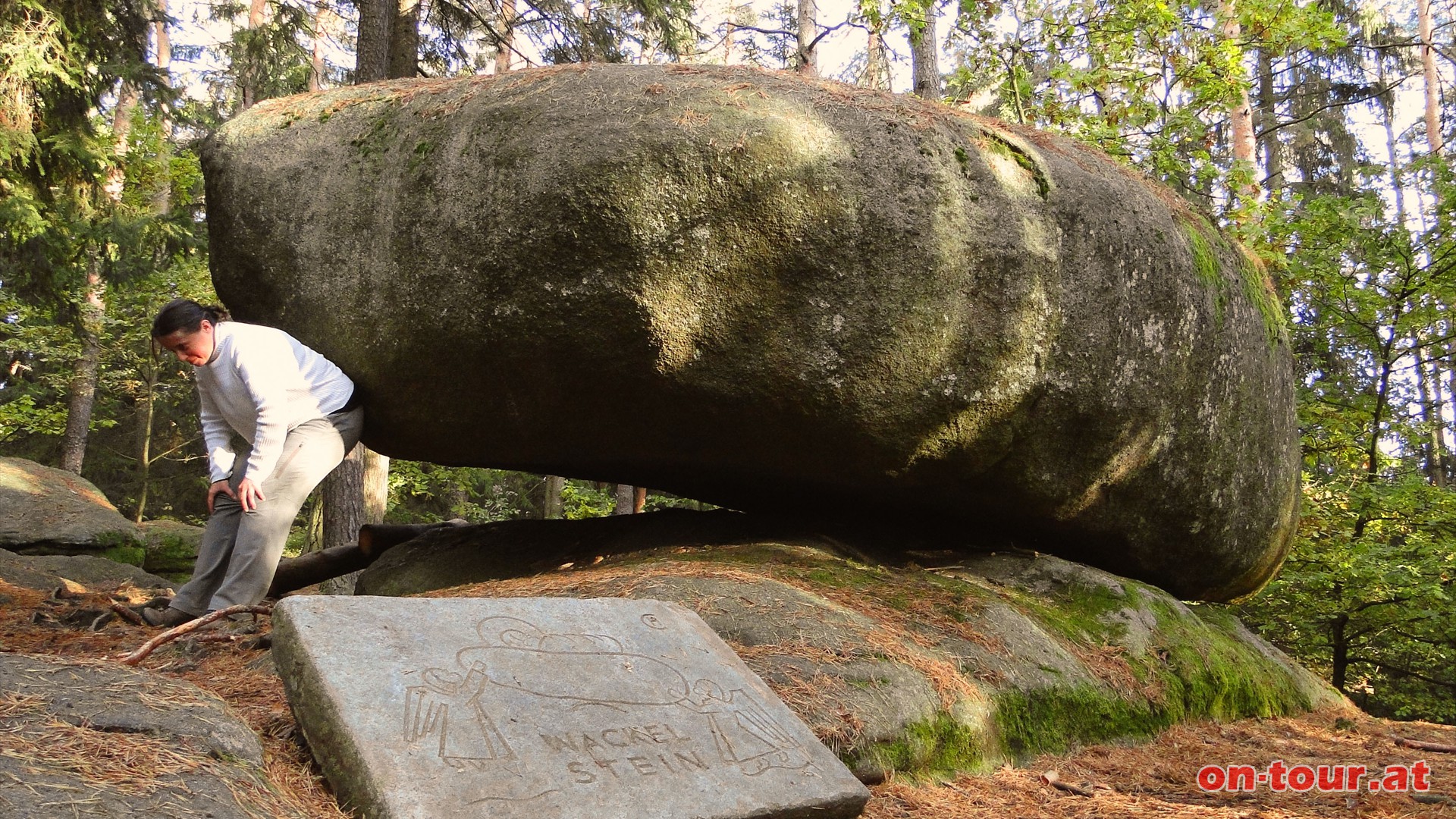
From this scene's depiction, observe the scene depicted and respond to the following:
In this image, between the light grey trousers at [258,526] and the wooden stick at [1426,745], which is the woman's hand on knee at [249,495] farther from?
the wooden stick at [1426,745]

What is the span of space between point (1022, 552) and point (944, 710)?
2.38m

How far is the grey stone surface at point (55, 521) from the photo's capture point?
8.75 metres

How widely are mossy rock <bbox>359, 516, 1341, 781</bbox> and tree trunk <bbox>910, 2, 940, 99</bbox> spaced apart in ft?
24.4

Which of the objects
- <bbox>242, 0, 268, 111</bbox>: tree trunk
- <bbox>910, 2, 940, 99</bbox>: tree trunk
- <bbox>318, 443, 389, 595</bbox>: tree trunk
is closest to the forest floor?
<bbox>318, 443, 389, 595</bbox>: tree trunk

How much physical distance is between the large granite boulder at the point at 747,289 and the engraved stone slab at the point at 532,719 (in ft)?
5.80

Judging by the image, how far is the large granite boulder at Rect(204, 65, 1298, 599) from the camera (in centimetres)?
448

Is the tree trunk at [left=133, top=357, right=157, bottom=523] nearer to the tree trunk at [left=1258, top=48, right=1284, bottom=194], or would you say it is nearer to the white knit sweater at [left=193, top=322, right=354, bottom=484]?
the white knit sweater at [left=193, top=322, right=354, bottom=484]

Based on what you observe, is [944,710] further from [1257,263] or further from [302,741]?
[1257,263]

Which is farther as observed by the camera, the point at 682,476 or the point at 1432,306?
the point at 1432,306

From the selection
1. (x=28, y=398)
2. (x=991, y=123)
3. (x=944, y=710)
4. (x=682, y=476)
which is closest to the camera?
(x=944, y=710)

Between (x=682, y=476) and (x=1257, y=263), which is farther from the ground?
(x=1257, y=263)

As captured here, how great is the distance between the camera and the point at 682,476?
5938mm

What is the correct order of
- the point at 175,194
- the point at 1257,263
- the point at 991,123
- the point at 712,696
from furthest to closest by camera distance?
the point at 175,194 → the point at 1257,263 → the point at 991,123 → the point at 712,696

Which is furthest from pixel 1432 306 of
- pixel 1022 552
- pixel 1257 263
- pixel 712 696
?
pixel 712 696
